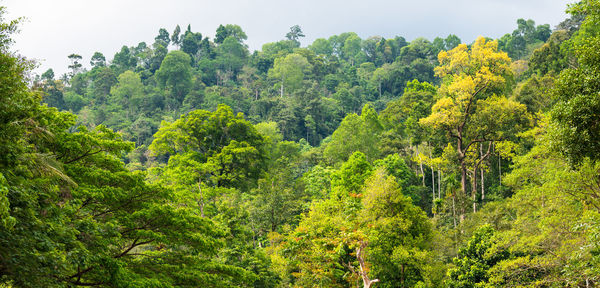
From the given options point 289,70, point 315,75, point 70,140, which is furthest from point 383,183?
point 315,75

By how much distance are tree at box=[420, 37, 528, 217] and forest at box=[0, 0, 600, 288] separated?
10 centimetres

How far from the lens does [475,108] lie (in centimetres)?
2564

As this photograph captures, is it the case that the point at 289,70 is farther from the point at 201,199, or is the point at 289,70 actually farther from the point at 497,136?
the point at 201,199

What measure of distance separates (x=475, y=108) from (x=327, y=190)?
381 inches

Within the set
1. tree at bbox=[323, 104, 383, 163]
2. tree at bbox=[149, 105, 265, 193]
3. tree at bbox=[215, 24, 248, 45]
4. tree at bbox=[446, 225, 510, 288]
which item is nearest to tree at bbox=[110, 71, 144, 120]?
tree at bbox=[215, 24, 248, 45]

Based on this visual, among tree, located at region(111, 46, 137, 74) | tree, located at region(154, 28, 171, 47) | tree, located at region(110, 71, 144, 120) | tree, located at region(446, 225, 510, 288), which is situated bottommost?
tree, located at region(446, 225, 510, 288)

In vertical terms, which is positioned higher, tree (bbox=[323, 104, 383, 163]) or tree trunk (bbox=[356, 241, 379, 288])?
tree (bbox=[323, 104, 383, 163])

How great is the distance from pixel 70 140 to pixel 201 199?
10.8 meters

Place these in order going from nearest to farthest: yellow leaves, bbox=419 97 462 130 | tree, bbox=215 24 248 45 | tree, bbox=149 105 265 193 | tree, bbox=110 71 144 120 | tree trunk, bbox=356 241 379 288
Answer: tree trunk, bbox=356 241 379 288 < yellow leaves, bbox=419 97 462 130 < tree, bbox=149 105 265 193 < tree, bbox=110 71 144 120 < tree, bbox=215 24 248 45

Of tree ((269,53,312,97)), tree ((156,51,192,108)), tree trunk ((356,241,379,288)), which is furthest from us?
tree ((269,53,312,97))

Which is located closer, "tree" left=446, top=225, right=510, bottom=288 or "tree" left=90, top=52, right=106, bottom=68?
"tree" left=446, top=225, right=510, bottom=288

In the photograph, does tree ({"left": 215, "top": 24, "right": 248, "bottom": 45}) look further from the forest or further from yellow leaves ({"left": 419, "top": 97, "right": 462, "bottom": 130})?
yellow leaves ({"left": 419, "top": 97, "right": 462, "bottom": 130})

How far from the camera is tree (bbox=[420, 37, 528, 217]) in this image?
81.2 feet

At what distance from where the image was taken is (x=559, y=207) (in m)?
13.0
